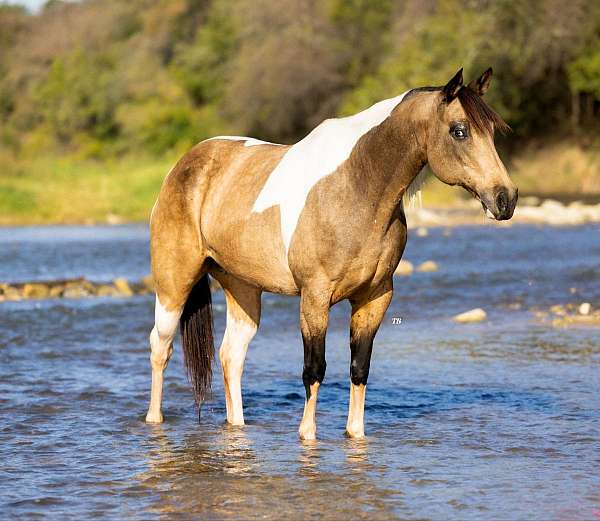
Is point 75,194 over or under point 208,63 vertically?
under

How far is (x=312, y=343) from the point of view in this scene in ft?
20.0

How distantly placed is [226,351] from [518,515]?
9.07 ft

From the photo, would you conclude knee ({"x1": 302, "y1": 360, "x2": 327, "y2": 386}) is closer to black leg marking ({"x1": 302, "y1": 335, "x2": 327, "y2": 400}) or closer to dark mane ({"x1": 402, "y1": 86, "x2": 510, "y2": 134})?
black leg marking ({"x1": 302, "y1": 335, "x2": 327, "y2": 400})

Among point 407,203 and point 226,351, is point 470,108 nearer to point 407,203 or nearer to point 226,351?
point 407,203

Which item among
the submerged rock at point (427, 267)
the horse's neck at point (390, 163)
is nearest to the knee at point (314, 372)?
the horse's neck at point (390, 163)

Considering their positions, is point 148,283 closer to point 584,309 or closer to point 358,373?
point 584,309

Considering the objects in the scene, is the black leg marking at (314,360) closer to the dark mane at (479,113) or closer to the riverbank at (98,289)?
the dark mane at (479,113)

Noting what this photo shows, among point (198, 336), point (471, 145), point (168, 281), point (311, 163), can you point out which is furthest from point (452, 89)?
point (198, 336)

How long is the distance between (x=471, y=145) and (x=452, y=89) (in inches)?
11.7

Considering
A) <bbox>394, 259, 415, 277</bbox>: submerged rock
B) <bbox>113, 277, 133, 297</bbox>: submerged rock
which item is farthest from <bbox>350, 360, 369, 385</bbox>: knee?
<bbox>394, 259, 415, 277</bbox>: submerged rock

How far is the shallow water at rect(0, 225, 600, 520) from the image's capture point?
509 cm

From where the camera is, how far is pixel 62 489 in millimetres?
5363

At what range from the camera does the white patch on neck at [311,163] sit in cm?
615

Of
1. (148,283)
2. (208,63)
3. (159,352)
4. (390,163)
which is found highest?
(208,63)
